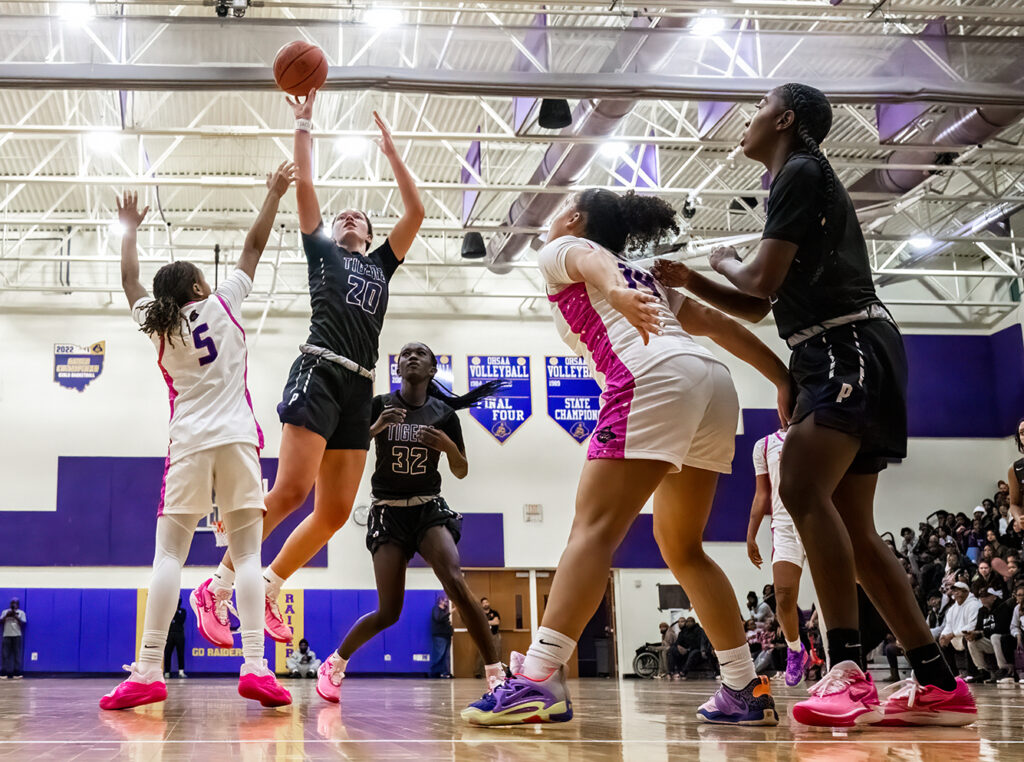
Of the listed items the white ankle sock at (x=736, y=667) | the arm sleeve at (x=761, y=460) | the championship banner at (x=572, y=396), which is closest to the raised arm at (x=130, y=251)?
the white ankle sock at (x=736, y=667)

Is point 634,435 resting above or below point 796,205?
below

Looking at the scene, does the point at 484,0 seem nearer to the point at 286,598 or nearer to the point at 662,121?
the point at 662,121

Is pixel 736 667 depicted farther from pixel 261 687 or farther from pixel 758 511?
pixel 758 511

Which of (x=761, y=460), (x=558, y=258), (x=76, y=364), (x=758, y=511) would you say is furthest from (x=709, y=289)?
(x=76, y=364)

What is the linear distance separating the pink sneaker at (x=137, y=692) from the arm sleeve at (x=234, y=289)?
1.37 m

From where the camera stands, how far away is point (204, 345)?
380 centimetres

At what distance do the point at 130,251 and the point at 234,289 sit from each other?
0.47 m

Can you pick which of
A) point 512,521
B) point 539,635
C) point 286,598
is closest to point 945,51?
point 539,635

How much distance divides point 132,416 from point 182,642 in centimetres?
446

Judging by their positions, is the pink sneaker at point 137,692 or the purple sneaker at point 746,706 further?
the pink sneaker at point 137,692

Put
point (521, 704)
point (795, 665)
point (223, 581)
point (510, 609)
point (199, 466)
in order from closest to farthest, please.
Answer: point (521, 704), point (199, 466), point (223, 581), point (795, 665), point (510, 609)

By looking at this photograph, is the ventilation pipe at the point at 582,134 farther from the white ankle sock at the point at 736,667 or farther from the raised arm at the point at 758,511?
the white ankle sock at the point at 736,667

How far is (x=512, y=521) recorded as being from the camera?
19.2 meters

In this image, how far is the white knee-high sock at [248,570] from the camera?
3.63m
